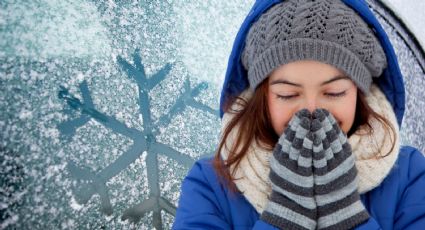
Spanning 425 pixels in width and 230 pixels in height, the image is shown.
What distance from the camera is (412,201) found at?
3.48 feet

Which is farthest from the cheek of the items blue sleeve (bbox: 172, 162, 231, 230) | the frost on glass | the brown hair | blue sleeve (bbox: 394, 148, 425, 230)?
the frost on glass

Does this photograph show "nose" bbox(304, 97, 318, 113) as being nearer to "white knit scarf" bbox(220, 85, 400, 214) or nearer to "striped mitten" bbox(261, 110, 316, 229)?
"striped mitten" bbox(261, 110, 316, 229)

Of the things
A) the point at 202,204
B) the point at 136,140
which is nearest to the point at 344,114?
the point at 202,204

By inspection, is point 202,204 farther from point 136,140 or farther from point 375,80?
point 375,80

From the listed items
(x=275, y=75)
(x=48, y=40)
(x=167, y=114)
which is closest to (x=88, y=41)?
(x=48, y=40)

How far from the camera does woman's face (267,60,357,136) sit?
100cm

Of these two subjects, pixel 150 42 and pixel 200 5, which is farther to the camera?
pixel 200 5

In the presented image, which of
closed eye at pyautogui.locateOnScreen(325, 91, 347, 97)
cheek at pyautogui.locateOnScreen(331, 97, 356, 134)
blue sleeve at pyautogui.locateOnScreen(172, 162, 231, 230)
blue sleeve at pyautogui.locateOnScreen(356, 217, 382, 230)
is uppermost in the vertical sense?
closed eye at pyautogui.locateOnScreen(325, 91, 347, 97)

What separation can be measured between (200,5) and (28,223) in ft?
2.77

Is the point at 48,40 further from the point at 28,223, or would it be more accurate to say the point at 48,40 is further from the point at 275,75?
the point at 275,75

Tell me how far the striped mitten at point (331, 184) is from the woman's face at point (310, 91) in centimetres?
5

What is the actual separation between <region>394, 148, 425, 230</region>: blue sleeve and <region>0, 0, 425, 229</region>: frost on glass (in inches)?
23.7

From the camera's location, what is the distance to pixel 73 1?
1.23 metres

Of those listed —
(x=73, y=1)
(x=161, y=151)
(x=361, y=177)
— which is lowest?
(x=361, y=177)
